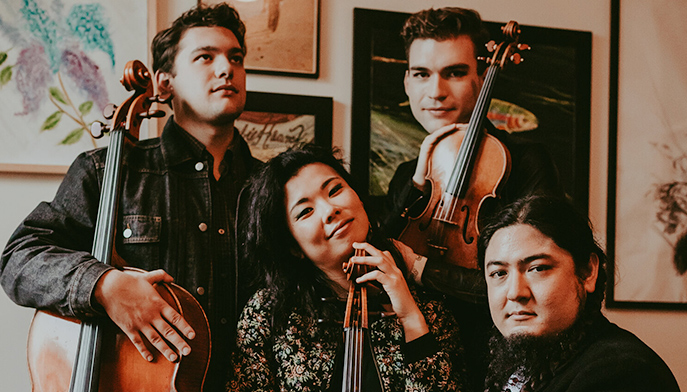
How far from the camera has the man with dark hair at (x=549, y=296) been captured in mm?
1529

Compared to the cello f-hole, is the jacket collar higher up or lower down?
higher up

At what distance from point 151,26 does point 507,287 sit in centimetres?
164

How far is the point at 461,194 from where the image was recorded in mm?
1899

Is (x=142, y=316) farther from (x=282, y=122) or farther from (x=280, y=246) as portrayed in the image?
(x=282, y=122)

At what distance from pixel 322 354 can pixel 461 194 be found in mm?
597

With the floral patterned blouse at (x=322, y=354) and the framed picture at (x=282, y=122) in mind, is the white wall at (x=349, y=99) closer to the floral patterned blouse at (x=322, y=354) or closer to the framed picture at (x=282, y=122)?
the framed picture at (x=282, y=122)

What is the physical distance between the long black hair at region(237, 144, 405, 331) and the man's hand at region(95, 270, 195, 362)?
1.07 ft

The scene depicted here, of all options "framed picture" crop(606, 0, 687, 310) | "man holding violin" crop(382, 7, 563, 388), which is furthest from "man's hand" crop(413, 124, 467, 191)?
"framed picture" crop(606, 0, 687, 310)

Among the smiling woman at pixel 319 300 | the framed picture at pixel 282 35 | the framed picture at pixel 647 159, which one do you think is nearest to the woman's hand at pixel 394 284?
the smiling woman at pixel 319 300

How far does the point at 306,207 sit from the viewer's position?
187 centimetres

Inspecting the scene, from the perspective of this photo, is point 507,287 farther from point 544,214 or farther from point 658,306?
point 658,306

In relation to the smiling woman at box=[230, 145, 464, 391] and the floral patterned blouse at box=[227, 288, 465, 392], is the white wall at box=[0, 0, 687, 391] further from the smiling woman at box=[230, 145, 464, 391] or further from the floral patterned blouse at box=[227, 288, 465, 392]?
the floral patterned blouse at box=[227, 288, 465, 392]

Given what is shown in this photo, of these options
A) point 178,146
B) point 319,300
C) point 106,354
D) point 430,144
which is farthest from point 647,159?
point 106,354

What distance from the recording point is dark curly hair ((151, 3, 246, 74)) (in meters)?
2.09
